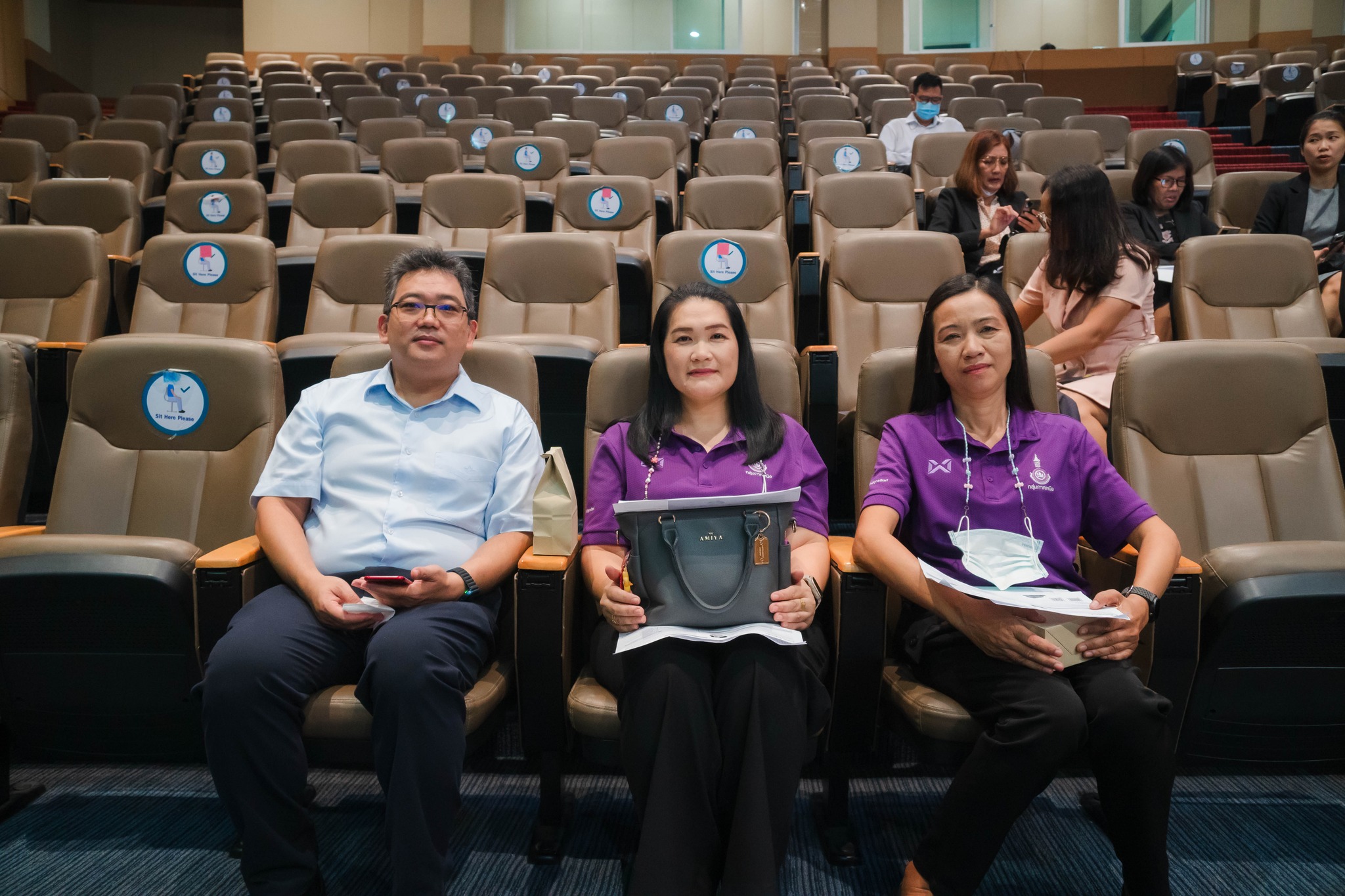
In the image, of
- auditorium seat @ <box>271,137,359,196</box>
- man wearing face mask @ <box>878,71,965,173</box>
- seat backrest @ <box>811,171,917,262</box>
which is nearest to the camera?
seat backrest @ <box>811,171,917,262</box>

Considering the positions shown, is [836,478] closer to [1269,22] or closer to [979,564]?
[979,564]

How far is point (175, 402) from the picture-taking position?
1.58 metres

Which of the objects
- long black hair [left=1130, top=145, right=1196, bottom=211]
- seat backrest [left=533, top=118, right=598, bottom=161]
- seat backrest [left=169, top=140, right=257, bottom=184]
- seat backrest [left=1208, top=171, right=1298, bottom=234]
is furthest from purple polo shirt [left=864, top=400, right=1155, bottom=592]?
seat backrest [left=169, top=140, right=257, bottom=184]

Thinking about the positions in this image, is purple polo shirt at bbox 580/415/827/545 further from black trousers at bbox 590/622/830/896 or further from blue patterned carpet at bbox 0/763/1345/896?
blue patterned carpet at bbox 0/763/1345/896

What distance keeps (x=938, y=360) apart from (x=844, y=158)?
288cm

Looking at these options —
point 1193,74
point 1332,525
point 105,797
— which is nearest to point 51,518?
point 105,797

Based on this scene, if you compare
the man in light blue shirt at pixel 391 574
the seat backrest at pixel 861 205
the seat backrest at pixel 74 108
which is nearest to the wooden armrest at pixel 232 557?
the man in light blue shirt at pixel 391 574

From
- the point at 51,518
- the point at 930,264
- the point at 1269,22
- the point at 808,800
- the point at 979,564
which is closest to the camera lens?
the point at 979,564

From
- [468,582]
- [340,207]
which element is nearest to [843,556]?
[468,582]

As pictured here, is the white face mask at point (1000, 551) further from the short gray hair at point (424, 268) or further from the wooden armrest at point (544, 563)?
the short gray hair at point (424, 268)

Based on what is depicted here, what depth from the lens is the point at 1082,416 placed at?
171 cm

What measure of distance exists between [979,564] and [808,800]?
522mm

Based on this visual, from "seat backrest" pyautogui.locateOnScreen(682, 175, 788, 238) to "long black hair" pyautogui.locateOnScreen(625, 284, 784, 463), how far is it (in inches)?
71.7

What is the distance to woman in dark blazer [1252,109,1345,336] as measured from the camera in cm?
291
